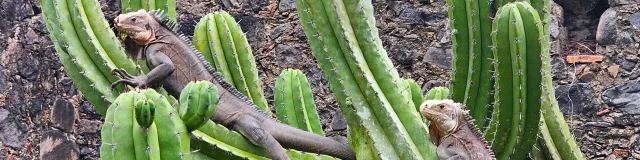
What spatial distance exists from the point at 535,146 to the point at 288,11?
4099 millimetres

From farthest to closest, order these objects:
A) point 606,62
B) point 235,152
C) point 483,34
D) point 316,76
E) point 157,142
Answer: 1. point 316,76
2. point 606,62
3. point 483,34
4. point 235,152
5. point 157,142

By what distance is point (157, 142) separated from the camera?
131 inches

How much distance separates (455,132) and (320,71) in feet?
13.9

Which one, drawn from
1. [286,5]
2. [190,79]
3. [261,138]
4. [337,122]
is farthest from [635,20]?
[261,138]

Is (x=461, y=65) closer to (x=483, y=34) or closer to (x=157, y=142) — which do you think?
(x=483, y=34)

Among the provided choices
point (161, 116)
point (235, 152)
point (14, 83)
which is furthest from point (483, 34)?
point (14, 83)

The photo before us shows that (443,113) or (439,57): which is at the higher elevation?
(443,113)

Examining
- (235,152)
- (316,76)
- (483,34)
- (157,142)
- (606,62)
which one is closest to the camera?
(157,142)

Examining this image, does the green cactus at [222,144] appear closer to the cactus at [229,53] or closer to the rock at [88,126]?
the cactus at [229,53]

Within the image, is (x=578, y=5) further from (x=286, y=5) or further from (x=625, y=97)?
(x=286, y=5)

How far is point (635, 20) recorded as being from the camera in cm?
764

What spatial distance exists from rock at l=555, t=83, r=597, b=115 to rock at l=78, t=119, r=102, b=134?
156 inches

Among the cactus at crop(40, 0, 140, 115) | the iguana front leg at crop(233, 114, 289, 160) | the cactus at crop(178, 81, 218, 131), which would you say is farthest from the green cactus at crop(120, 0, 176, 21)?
the cactus at crop(178, 81, 218, 131)

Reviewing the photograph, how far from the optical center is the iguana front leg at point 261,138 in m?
4.30
